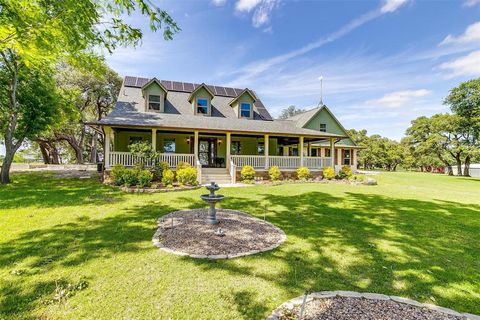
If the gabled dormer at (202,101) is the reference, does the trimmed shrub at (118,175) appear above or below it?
below

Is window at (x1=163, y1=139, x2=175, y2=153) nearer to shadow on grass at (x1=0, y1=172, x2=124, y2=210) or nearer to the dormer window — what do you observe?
the dormer window

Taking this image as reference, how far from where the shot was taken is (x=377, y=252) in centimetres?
468

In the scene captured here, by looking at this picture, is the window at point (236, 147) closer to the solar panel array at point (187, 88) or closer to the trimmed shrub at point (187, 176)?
the solar panel array at point (187, 88)

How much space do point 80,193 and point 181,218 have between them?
240 inches

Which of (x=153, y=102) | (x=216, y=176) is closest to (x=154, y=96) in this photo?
(x=153, y=102)

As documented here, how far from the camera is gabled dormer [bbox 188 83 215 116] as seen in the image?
1750cm

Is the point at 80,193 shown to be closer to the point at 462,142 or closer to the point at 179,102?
the point at 179,102

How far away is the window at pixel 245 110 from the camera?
18.8 meters

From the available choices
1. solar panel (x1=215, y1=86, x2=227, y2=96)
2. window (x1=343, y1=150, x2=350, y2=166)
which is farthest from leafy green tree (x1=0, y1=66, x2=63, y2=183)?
window (x1=343, y1=150, x2=350, y2=166)

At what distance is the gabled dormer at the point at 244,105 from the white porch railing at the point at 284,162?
479 centimetres

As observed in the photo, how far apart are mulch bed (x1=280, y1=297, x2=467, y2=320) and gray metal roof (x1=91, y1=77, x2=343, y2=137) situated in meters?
11.8

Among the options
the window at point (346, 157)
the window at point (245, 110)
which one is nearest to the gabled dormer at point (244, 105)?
the window at point (245, 110)

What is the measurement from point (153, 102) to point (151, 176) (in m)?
7.32

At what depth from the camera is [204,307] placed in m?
2.84
